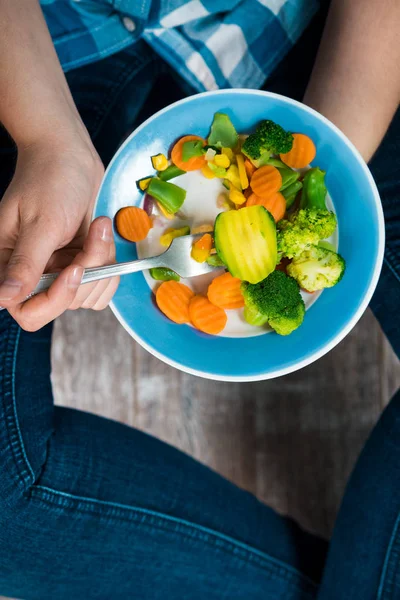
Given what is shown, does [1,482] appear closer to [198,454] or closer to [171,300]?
[171,300]

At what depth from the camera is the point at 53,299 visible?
0.76 meters

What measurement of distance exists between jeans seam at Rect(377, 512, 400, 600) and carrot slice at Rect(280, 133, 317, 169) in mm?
631

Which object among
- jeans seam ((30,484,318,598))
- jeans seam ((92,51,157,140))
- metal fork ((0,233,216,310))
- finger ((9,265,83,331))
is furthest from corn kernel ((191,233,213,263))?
jeans seam ((30,484,318,598))

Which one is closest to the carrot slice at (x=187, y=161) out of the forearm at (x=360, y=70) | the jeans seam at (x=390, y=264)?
the forearm at (x=360, y=70)

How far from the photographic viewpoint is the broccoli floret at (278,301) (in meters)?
0.88

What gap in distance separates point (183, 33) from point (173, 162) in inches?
9.0

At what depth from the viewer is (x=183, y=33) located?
3.26 ft

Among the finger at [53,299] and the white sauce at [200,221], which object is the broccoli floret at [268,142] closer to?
the white sauce at [200,221]

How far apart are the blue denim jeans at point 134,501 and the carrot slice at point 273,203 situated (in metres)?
0.21

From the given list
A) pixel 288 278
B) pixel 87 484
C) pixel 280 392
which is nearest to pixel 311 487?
pixel 280 392

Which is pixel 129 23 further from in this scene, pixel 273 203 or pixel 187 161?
pixel 273 203

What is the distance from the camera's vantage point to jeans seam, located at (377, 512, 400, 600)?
101 cm

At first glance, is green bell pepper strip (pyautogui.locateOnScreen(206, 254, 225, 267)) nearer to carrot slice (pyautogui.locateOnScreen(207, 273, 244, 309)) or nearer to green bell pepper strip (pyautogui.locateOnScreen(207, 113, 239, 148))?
carrot slice (pyautogui.locateOnScreen(207, 273, 244, 309))

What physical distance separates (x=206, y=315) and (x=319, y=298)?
0.19 meters
